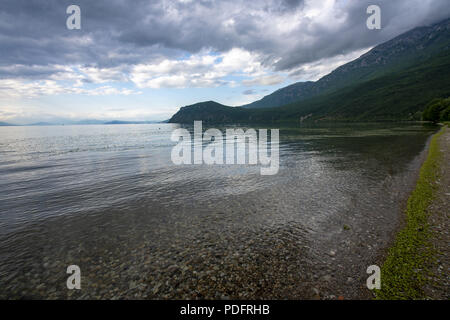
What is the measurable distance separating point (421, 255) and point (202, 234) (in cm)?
1121

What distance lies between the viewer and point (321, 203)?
55.5 feet

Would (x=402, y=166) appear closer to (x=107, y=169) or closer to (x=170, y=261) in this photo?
(x=170, y=261)

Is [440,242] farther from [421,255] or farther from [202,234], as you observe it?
[202,234]

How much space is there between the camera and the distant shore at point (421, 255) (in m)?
7.91

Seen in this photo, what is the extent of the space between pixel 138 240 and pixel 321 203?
45.7 ft

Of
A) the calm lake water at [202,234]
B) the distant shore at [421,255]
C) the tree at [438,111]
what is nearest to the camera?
the distant shore at [421,255]

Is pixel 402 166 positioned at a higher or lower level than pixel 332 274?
higher

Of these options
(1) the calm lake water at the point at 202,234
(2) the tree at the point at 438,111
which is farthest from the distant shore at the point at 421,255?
(2) the tree at the point at 438,111

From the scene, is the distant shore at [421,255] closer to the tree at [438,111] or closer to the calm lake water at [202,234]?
the calm lake water at [202,234]

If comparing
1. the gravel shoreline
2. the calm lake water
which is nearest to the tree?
the calm lake water

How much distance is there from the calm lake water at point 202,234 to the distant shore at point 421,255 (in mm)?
779

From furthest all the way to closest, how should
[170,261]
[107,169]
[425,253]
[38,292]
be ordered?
1. [107,169]
2. [170,261]
3. [425,253]
4. [38,292]

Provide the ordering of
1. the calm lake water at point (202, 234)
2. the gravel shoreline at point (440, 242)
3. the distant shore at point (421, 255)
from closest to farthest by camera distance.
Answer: the gravel shoreline at point (440, 242) → the distant shore at point (421, 255) → the calm lake water at point (202, 234)

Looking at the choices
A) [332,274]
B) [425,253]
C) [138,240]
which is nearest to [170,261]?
[138,240]
